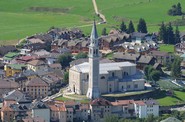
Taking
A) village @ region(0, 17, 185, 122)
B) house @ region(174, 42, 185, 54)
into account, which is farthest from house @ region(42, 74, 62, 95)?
house @ region(174, 42, 185, 54)

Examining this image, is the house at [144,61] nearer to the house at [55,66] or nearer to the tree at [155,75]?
the tree at [155,75]

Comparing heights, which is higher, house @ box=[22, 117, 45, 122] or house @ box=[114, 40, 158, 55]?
house @ box=[114, 40, 158, 55]

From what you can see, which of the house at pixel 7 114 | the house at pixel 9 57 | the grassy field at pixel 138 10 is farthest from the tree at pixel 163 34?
the house at pixel 7 114

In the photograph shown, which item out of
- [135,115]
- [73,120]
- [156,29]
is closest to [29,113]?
[73,120]

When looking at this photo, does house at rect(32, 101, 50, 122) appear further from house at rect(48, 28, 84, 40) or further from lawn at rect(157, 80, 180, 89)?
house at rect(48, 28, 84, 40)

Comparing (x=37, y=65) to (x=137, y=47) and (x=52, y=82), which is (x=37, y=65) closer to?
(x=52, y=82)

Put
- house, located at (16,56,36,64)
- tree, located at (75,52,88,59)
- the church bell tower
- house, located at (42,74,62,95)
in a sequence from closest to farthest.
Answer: the church bell tower
house, located at (42,74,62,95)
house, located at (16,56,36,64)
tree, located at (75,52,88,59)

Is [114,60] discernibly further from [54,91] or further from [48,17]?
[48,17]

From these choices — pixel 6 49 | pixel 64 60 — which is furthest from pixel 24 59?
pixel 6 49
